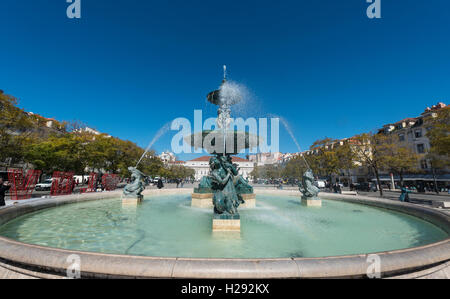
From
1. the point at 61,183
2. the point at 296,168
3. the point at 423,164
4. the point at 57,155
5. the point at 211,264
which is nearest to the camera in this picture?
the point at 211,264

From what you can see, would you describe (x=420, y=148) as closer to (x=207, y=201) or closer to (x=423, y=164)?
(x=423, y=164)

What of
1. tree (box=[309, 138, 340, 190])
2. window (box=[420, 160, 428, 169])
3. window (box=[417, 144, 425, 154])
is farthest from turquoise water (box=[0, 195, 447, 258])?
window (box=[417, 144, 425, 154])

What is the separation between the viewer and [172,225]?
22.4ft

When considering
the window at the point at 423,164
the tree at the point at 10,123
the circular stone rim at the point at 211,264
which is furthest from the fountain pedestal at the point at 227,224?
the window at the point at 423,164

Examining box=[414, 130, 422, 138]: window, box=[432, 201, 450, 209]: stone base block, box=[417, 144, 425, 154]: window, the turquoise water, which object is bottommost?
the turquoise water

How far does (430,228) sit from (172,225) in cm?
A: 863

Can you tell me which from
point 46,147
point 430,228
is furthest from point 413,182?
point 46,147

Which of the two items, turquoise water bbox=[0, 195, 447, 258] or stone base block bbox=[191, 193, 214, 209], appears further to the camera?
stone base block bbox=[191, 193, 214, 209]

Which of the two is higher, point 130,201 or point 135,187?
point 135,187

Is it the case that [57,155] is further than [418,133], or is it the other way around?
[418,133]

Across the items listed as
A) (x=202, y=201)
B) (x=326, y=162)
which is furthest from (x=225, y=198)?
(x=326, y=162)

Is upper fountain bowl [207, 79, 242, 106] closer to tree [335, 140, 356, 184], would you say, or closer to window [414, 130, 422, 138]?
tree [335, 140, 356, 184]
